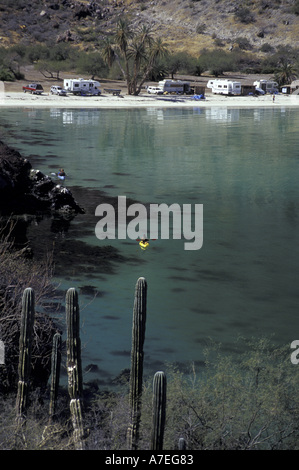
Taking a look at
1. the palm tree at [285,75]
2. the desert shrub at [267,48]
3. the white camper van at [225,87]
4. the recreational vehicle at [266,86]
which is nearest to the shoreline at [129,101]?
the white camper van at [225,87]

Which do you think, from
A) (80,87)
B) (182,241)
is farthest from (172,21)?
(182,241)

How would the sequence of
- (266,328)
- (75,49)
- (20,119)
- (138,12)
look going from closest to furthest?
(266,328) → (20,119) → (75,49) → (138,12)

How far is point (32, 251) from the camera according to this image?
29078mm

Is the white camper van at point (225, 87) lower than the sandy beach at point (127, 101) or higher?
higher

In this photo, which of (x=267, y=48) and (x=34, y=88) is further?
(x=267, y=48)

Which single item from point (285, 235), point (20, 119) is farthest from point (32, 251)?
point (20, 119)

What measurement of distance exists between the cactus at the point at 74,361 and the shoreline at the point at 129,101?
80427 millimetres

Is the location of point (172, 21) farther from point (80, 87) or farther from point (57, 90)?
point (57, 90)

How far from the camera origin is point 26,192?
38000 millimetres

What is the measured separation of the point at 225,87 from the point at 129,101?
2139 cm

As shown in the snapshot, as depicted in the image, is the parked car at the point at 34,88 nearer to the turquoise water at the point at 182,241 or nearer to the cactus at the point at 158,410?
the turquoise water at the point at 182,241

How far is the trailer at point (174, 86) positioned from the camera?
344ft
